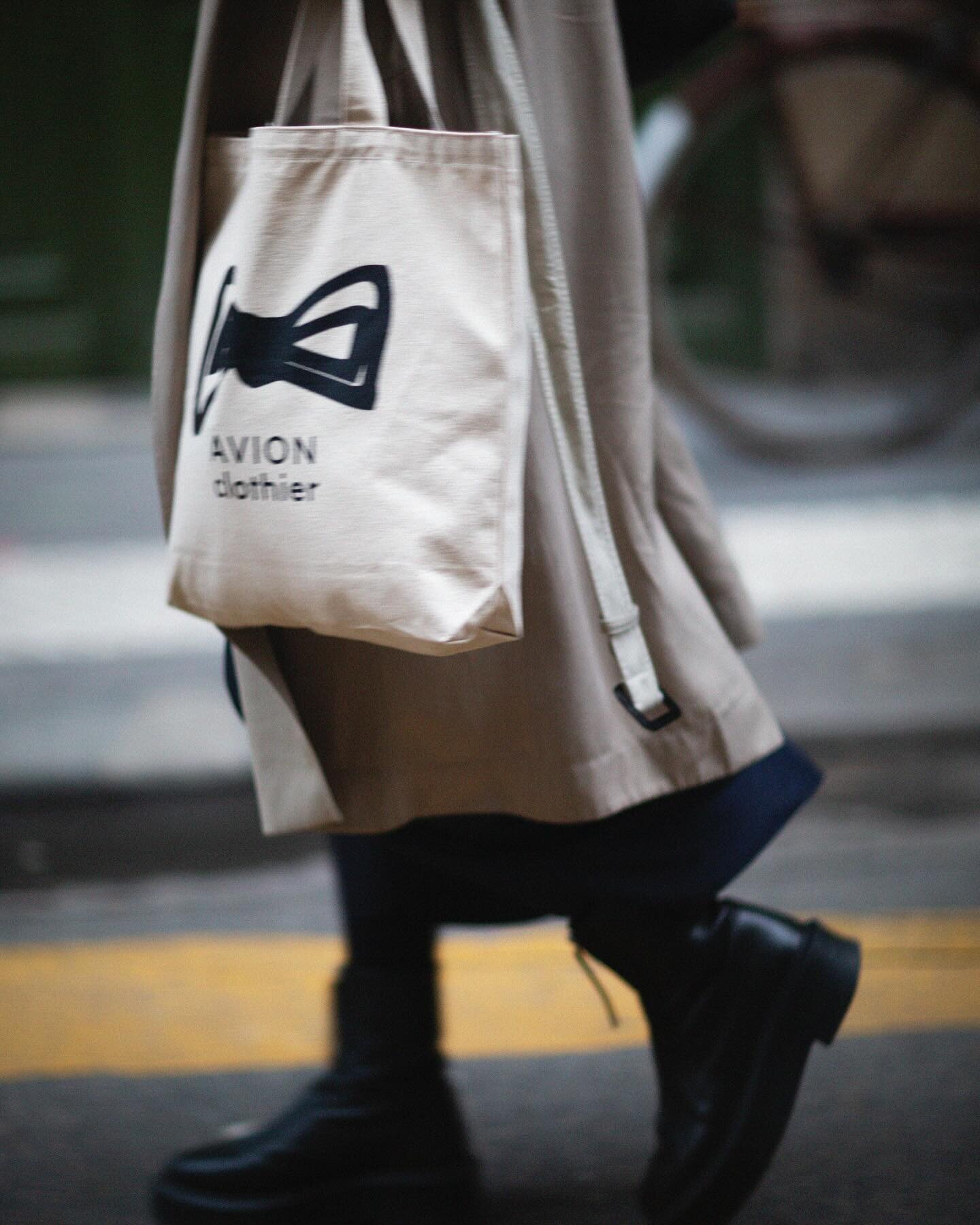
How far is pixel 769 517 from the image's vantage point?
155 inches

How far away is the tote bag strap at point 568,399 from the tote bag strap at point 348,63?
6 centimetres

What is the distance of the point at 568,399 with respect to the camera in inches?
44.0

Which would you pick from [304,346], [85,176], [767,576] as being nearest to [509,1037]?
[304,346]

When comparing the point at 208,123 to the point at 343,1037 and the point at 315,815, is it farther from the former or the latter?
the point at 343,1037

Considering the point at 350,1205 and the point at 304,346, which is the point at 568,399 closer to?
the point at 304,346

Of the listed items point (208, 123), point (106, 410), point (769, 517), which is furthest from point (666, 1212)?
point (106, 410)

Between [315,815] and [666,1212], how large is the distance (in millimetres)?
495

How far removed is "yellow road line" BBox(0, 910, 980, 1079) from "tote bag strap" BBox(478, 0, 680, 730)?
2.68 feet

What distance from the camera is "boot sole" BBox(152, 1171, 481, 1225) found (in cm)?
142

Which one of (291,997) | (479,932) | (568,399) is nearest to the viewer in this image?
(568,399)

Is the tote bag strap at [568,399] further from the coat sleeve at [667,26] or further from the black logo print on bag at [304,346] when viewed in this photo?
the coat sleeve at [667,26]

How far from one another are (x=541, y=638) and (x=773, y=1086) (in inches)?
18.6

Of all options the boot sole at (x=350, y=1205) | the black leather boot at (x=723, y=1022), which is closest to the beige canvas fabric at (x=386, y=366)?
the black leather boot at (x=723, y=1022)

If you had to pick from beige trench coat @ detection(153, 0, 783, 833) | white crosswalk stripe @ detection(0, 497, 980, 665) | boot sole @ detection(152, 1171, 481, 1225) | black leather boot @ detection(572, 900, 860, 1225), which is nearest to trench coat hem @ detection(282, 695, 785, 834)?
beige trench coat @ detection(153, 0, 783, 833)
